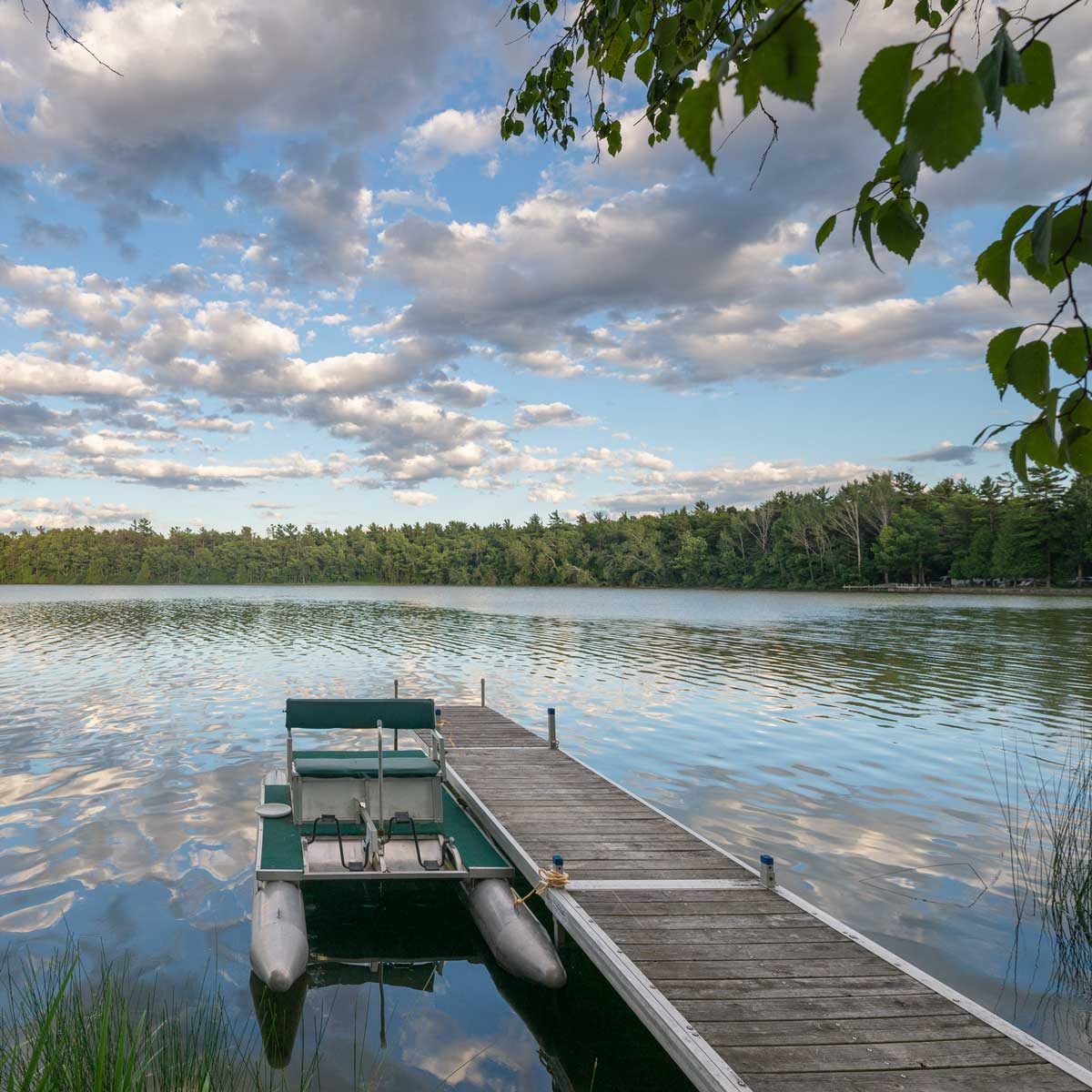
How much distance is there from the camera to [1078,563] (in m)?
86.1

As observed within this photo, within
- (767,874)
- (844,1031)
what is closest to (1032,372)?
(844,1031)

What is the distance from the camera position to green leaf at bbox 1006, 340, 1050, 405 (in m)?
1.41

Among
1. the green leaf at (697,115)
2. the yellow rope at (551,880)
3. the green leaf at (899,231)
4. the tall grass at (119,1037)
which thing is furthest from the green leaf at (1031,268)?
the yellow rope at (551,880)

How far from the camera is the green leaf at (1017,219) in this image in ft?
4.56

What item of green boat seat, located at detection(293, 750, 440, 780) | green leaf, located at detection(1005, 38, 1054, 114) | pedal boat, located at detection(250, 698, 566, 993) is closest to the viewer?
green leaf, located at detection(1005, 38, 1054, 114)

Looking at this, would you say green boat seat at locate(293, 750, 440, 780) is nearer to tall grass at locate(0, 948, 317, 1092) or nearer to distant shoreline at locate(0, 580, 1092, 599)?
tall grass at locate(0, 948, 317, 1092)

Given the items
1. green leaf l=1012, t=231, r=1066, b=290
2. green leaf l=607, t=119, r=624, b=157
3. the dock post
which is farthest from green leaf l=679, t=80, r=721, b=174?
the dock post

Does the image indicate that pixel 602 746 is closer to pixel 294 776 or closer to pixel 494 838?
pixel 494 838

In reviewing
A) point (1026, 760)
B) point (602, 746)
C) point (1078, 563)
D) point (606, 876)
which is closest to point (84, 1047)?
point (606, 876)

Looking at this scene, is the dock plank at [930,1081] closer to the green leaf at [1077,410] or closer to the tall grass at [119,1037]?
the tall grass at [119,1037]

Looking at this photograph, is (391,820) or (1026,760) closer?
(391,820)

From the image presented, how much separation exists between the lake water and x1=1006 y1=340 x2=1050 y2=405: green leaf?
623 centimetres

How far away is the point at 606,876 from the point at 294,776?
4092 mm

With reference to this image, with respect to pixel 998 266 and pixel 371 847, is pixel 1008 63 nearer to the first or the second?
pixel 998 266
